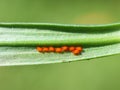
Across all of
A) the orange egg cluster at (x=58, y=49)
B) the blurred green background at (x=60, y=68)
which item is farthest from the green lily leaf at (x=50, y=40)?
the blurred green background at (x=60, y=68)

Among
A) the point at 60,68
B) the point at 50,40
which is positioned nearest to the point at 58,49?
the point at 50,40

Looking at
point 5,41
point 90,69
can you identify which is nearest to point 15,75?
point 90,69

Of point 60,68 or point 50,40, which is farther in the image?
point 60,68

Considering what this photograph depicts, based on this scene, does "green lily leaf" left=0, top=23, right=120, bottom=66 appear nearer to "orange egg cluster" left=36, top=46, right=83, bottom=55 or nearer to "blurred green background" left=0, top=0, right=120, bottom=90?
"orange egg cluster" left=36, top=46, right=83, bottom=55

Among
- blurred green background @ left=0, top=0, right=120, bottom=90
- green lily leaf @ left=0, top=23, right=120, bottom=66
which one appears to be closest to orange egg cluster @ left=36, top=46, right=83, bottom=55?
green lily leaf @ left=0, top=23, right=120, bottom=66

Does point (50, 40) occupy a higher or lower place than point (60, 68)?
higher

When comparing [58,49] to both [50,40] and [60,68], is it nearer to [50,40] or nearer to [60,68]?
[50,40]

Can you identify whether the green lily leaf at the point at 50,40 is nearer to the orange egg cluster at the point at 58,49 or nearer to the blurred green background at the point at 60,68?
the orange egg cluster at the point at 58,49
